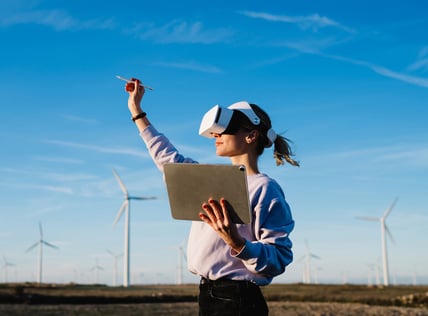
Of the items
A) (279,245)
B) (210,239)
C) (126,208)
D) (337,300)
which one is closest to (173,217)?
(210,239)

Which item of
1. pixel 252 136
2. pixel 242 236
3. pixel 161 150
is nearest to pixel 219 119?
pixel 252 136

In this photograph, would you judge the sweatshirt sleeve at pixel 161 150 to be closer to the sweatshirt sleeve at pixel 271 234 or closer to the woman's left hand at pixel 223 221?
the sweatshirt sleeve at pixel 271 234

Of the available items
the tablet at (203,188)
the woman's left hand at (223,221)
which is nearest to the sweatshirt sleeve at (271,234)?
the woman's left hand at (223,221)

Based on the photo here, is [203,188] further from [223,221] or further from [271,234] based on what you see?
[271,234]

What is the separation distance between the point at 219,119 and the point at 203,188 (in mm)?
634

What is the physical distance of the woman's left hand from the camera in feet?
11.4

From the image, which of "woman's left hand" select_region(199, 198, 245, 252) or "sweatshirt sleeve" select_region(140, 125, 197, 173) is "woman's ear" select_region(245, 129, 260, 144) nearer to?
"sweatshirt sleeve" select_region(140, 125, 197, 173)

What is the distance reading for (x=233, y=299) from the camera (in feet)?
12.4

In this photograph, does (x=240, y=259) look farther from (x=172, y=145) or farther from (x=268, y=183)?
(x=172, y=145)

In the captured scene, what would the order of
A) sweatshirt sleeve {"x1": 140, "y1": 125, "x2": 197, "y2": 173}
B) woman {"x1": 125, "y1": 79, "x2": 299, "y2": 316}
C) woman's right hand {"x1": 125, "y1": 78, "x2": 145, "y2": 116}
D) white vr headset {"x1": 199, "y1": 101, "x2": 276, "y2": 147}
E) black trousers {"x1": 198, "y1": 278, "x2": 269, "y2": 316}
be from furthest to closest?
1. woman's right hand {"x1": 125, "y1": 78, "x2": 145, "y2": 116}
2. sweatshirt sleeve {"x1": 140, "y1": 125, "x2": 197, "y2": 173}
3. white vr headset {"x1": 199, "y1": 101, "x2": 276, "y2": 147}
4. black trousers {"x1": 198, "y1": 278, "x2": 269, "y2": 316}
5. woman {"x1": 125, "y1": 79, "x2": 299, "y2": 316}

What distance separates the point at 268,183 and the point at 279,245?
40 cm

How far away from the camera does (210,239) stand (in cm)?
390

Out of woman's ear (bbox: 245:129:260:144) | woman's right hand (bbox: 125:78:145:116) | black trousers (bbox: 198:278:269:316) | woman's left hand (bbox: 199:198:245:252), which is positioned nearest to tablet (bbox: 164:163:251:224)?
woman's left hand (bbox: 199:198:245:252)

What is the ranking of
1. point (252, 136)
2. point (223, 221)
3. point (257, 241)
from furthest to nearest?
point (252, 136) → point (257, 241) → point (223, 221)
